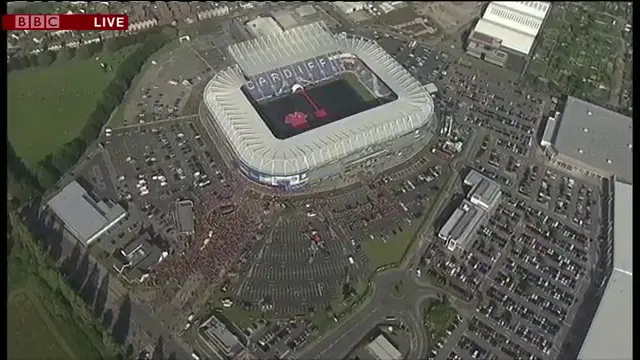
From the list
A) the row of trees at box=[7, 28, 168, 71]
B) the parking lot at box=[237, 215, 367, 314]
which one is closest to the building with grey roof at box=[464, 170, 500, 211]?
the parking lot at box=[237, 215, 367, 314]

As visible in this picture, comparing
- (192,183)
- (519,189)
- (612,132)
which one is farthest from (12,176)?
(612,132)

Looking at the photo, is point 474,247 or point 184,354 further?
point 474,247

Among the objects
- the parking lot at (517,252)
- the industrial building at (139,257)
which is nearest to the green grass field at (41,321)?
the industrial building at (139,257)

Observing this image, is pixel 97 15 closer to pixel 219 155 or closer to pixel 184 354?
pixel 219 155

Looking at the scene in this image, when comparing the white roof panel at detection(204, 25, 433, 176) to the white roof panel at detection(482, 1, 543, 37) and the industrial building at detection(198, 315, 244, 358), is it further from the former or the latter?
the white roof panel at detection(482, 1, 543, 37)

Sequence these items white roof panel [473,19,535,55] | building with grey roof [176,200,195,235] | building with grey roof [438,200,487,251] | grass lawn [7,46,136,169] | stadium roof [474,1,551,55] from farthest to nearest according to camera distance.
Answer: stadium roof [474,1,551,55] < white roof panel [473,19,535,55] < grass lawn [7,46,136,169] < building with grey roof [438,200,487,251] < building with grey roof [176,200,195,235]

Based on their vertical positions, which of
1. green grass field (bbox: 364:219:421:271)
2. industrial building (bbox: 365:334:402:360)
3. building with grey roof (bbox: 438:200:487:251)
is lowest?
industrial building (bbox: 365:334:402:360)

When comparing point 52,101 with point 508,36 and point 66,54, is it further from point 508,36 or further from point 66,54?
point 508,36
